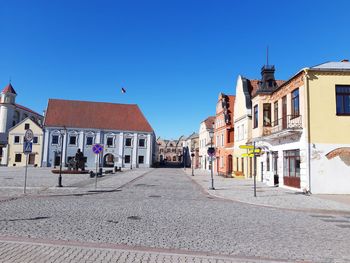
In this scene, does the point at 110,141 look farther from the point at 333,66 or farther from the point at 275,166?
the point at 333,66

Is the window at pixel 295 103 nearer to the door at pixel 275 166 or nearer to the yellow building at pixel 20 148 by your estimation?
the door at pixel 275 166

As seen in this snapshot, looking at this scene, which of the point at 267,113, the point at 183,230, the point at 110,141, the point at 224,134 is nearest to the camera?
the point at 183,230

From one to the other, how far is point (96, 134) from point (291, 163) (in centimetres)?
4655

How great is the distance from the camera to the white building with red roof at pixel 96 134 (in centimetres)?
5834

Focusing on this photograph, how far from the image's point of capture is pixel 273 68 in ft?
89.8

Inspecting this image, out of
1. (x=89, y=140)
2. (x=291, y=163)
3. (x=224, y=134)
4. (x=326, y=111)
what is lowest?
(x=291, y=163)

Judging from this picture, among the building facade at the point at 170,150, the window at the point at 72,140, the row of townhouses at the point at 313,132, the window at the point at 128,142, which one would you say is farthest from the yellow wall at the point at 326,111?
the building facade at the point at 170,150

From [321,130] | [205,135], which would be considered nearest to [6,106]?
[205,135]

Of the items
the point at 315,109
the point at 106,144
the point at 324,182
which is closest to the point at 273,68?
the point at 315,109

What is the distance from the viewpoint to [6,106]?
76.2 m

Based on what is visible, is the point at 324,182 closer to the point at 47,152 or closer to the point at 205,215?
the point at 205,215

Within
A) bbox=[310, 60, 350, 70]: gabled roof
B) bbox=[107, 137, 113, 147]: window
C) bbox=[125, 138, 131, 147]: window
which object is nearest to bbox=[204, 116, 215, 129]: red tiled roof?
bbox=[125, 138, 131, 147]: window

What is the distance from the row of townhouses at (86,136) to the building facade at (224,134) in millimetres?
21121

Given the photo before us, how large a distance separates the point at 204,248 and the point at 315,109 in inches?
578
